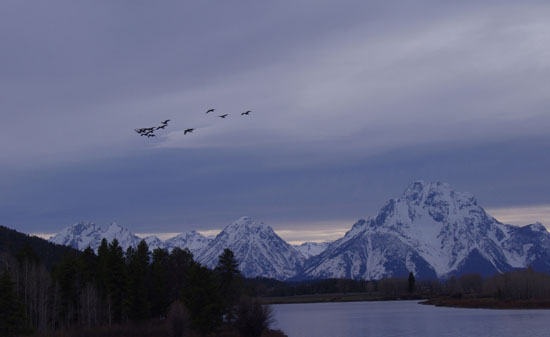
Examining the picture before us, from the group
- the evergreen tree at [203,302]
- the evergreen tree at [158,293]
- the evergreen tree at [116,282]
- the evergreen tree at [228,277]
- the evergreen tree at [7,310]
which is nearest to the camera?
the evergreen tree at [7,310]

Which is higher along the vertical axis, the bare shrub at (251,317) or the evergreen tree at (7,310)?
the evergreen tree at (7,310)

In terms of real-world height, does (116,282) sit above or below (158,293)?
above

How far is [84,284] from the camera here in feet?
419

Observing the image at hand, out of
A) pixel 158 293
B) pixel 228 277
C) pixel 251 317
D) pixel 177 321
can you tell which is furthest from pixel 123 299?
pixel 251 317

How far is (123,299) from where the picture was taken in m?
118

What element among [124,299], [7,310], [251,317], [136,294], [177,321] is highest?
[136,294]

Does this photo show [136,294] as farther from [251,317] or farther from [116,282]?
[251,317]

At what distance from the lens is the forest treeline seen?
99.9m

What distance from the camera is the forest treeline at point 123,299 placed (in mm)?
99938

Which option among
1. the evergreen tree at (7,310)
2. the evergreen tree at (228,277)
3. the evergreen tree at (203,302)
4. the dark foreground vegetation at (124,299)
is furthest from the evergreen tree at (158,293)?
the evergreen tree at (7,310)

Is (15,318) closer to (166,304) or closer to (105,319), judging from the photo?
(105,319)

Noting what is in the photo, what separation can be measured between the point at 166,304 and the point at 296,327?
3151 centimetres

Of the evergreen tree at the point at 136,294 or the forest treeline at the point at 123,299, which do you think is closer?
the forest treeline at the point at 123,299

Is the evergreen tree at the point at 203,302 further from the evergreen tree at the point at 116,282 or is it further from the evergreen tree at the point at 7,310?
the evergreen tree at the point at 7,310
